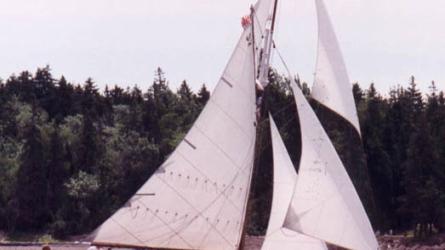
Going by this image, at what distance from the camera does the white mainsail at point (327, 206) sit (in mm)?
30672

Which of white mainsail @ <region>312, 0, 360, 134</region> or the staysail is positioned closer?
white mainsail @ <region>312, 0, 360, 134</region>

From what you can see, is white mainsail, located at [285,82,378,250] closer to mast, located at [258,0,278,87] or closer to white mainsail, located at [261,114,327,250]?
white mainsail, located at [261,114,327,250]

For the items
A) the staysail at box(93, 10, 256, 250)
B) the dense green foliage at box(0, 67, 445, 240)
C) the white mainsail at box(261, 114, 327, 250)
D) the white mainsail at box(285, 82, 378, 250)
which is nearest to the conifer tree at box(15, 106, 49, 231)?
the dense green foliage at box(0, 67, 445, 240)

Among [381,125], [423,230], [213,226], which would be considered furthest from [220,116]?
[381,125]

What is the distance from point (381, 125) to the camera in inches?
3561

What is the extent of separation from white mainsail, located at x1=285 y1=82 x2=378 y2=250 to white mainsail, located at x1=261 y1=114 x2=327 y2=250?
1312 mm

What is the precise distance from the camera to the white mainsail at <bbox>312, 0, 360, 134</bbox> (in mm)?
32562

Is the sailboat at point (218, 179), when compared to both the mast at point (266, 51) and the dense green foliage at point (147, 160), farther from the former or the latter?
the dense green foliage at point (147, 160)

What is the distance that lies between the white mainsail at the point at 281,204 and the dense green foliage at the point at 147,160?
34.5 metres

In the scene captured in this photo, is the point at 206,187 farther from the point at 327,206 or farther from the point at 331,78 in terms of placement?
the point at 331,78

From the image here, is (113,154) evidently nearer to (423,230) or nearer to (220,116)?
(423,230)

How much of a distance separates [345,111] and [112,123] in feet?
247

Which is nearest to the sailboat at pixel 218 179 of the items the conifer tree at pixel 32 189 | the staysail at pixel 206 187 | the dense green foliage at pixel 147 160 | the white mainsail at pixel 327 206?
the staysail at pixel 206 187

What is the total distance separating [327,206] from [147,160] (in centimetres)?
5658
